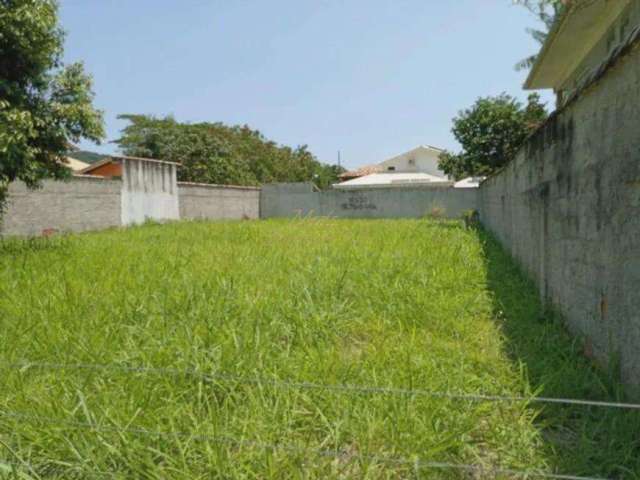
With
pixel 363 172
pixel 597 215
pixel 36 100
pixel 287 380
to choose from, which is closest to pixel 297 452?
pixel 287 380

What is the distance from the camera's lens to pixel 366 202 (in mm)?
19016

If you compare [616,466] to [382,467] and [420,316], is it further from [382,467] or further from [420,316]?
[420,316]

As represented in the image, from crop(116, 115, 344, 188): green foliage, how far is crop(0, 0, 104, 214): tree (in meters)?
17.1

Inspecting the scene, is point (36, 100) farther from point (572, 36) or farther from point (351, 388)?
point (572, 36)

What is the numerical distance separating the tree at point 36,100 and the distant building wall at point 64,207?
7.70 feet

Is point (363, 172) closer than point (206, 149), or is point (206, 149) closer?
point (206, 149)

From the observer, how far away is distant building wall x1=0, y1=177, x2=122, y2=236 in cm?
967

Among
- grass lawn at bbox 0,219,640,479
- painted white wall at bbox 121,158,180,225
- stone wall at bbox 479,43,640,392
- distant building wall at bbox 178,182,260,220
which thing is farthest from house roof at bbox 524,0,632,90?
distant building wall at bbox 178,182,260,220

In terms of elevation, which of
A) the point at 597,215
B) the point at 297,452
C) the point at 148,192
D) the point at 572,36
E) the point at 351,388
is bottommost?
the point at 297,452

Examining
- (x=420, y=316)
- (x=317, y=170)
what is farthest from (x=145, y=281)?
(x=317, y=170)

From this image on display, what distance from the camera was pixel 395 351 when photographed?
265 cm

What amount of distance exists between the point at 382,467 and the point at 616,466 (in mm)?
811

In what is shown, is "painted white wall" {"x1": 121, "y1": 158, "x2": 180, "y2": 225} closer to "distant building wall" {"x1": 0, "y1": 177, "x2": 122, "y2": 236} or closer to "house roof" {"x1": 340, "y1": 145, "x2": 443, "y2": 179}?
"distant building wall" {"x1": 0, "y1": 177, "x2": 122, "y2": 236}

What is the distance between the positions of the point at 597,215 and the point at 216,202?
15.8m
